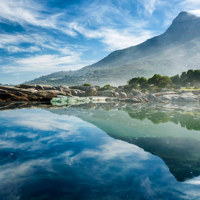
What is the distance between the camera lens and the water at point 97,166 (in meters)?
3.74

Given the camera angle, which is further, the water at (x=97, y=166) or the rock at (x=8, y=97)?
the rock at (x=8, y=97)

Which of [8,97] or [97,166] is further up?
[8,97]

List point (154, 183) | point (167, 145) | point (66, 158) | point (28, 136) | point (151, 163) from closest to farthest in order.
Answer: point (154, 183) < point (151, 163) < point (66, 158) < point (167, 145) < point (28, 136)

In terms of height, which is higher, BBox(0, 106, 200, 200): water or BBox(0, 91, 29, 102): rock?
BBox(0, 91, 29, 102): rock

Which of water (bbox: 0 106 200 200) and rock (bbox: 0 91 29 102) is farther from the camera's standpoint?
rock (bbox: 0 91 29 102)

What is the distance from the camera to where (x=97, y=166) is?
4906 millimetres

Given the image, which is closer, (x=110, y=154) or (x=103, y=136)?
(x=110, y=154)

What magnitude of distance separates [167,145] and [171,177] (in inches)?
108

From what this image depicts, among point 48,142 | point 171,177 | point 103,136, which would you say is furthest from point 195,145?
point 48,142

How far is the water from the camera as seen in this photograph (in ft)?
12.3

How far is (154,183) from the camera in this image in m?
4.07

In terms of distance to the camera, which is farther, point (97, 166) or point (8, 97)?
point (8, 97)

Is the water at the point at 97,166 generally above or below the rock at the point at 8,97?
below

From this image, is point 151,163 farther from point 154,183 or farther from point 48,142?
point 48,142
